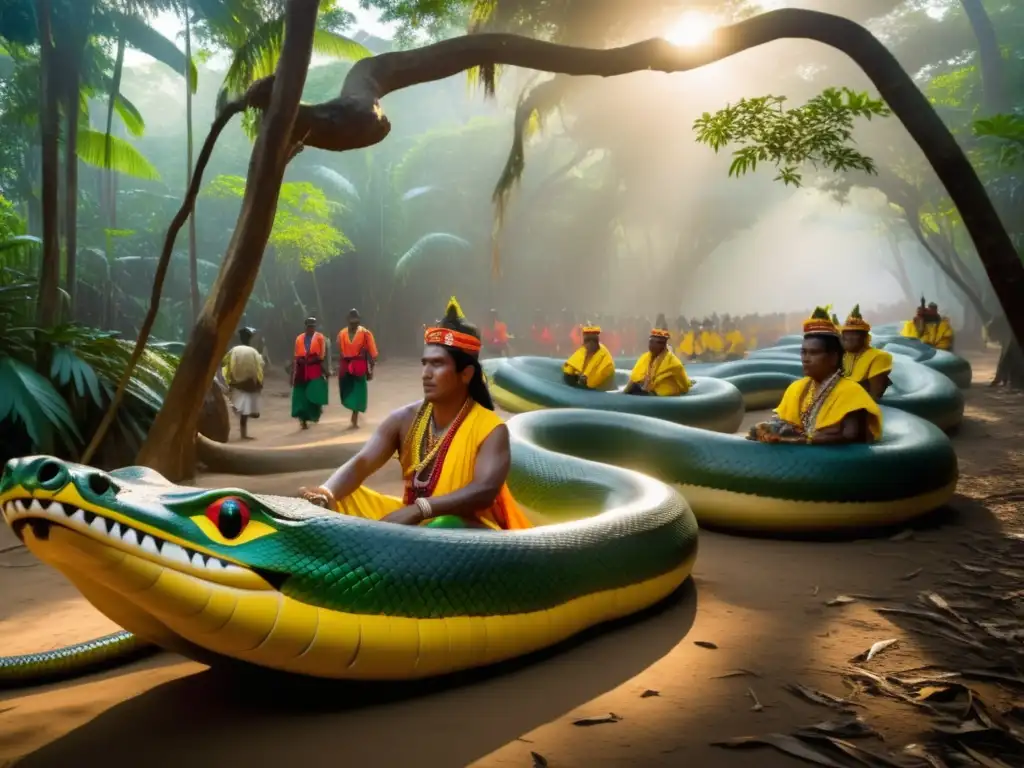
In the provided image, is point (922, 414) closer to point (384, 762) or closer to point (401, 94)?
point (384, 762)

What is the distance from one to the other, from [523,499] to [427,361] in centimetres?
221

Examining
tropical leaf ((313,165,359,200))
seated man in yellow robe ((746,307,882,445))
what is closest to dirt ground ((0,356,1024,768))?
seated man in yellow robe ((746,307,882,445))

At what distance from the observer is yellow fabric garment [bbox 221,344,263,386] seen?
11164mm

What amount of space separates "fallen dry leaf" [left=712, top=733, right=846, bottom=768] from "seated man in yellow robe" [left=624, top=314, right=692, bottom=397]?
269 inches

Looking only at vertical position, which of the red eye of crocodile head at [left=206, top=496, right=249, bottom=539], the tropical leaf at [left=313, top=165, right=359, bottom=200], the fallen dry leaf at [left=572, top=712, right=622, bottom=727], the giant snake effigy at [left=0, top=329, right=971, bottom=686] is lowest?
the fallen dry leaf at [left=572, top=712, right=622, bottom=727]

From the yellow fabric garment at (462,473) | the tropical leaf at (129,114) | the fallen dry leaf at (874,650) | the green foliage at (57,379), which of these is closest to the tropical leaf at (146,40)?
the tropical leaf at (129,114)

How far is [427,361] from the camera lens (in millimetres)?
3322

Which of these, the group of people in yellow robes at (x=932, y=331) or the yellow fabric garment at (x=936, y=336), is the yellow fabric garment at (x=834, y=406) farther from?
the yellow fabric garment at (x=936, y=336)

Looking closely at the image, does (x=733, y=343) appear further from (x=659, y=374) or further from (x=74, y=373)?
(x=74, y=373)

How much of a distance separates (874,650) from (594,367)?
7046 millimetres

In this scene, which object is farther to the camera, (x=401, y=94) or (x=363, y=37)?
(x=363, y=37)

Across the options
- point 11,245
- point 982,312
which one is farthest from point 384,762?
point 982,312

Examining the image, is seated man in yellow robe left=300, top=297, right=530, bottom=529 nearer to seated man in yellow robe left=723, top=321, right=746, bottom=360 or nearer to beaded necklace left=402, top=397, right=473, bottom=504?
beaded necklace left=402, top=397, right=473, bottom=504

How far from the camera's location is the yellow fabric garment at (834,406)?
526cm
